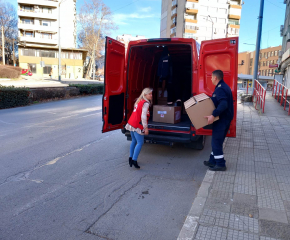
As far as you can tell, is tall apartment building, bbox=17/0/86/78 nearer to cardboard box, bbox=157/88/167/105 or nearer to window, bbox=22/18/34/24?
window, bbox=22/18/34/24

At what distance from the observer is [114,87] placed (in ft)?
18.7

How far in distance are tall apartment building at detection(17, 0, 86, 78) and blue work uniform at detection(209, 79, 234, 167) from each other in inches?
1925

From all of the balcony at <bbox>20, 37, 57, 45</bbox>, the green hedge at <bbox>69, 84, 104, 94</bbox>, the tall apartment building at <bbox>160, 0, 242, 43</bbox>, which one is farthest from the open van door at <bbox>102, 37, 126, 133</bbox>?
the balcony at <bbox>20, 37, 57, 45</bbox>

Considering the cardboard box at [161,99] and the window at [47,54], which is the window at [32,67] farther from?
the cardboard box at [161,99]

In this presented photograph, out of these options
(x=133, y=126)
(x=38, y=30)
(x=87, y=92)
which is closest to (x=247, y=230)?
(x=133, y=126)

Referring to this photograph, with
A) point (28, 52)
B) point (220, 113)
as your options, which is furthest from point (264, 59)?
point (220, 113)

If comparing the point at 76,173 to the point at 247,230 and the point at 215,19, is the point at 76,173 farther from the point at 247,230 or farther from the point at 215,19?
the point at 215,19

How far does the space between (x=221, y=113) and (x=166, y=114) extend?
1.78 metres

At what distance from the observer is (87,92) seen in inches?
917

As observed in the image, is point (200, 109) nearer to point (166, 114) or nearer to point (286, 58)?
point (166, 114)

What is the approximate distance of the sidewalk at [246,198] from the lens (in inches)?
112

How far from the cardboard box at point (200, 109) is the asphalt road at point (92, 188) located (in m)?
1.03

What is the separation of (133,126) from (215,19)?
61829 millimetres

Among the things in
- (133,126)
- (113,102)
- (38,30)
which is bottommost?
(133,126)
